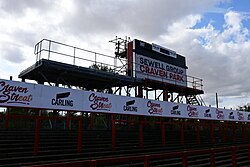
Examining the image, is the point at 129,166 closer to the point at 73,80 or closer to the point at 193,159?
the point at 193,159

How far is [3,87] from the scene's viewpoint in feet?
35.3

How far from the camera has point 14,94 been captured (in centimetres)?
1096

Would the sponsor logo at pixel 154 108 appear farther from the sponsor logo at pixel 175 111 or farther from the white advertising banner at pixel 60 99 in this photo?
the white advertising banner at pixel 60 99

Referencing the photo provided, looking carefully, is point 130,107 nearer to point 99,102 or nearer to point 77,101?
point 99,102

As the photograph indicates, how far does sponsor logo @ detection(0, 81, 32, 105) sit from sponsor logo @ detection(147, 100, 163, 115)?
724 cm

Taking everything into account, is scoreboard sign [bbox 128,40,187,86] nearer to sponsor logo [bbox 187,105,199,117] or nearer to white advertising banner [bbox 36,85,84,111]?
sponsor logo [bbox 187,105,199,117]

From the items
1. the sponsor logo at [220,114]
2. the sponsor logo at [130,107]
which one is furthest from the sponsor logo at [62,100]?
the sponsor logo at [220,114]

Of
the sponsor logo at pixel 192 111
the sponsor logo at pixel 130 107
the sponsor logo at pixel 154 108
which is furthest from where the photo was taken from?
Result: the sponsor logo at pixel 192 111

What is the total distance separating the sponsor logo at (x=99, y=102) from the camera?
1352 centimetres

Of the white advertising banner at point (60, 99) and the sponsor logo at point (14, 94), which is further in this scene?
the white advertising banner at point (60, 99)

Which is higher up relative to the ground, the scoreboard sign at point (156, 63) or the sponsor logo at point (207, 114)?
the scoreboard sign at point (156, 63)

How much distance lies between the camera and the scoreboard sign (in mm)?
23516

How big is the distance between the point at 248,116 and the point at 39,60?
22256 millimetres

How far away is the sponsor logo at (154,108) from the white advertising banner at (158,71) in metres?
6.06
